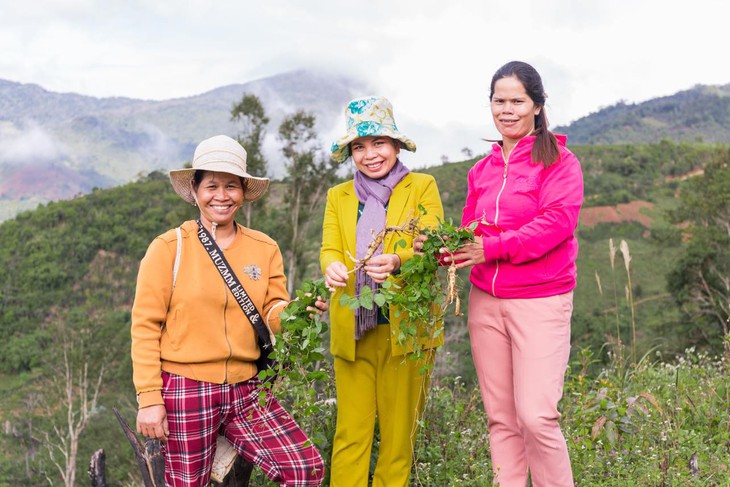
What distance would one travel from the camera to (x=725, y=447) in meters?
3.57

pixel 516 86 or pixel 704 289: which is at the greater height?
pixel 516 86

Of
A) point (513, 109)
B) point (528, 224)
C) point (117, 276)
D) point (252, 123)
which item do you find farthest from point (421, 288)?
point (117, 276)

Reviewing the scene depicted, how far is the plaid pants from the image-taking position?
2.74 meters

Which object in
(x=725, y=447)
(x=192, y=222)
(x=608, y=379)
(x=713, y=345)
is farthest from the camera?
(x=713, y=345)

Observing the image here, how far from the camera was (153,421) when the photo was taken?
8.76ft

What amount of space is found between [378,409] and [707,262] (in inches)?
1173

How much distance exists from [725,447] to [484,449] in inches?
51.5

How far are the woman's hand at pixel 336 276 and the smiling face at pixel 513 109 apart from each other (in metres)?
0.96

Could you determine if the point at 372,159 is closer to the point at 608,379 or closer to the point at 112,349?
the point at 608,379

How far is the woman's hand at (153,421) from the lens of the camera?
2674 mm

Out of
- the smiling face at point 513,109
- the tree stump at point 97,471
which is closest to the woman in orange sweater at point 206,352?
the tree stump at point 97,471

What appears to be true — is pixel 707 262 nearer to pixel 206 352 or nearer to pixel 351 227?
pixel 351 227

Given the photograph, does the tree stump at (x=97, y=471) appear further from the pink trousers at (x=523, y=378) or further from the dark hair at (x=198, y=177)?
the pink trousers at (x=523, y=378)

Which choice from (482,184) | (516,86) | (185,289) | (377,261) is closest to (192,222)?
(185,289)
